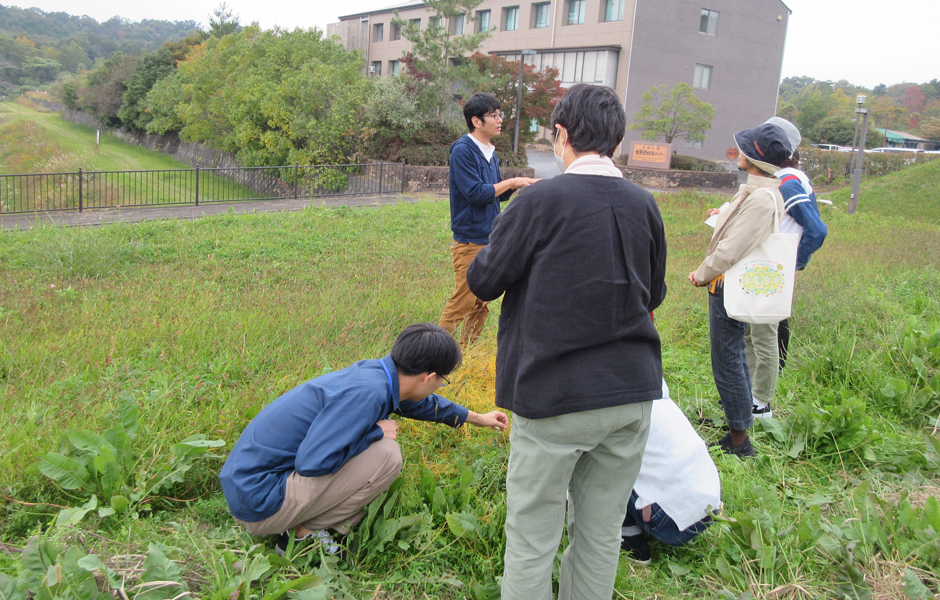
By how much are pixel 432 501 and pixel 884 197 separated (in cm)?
2454

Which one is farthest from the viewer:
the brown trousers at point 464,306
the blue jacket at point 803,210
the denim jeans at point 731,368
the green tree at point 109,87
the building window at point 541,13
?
the green tree at point 109,87

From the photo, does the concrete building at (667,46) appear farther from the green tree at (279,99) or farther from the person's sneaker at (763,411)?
the person's sneaker at (763,411)

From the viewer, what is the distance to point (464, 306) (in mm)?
4680

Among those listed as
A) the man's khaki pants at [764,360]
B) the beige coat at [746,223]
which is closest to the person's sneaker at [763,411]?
the man's khaki pants at [764,360]

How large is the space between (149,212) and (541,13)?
33260mm

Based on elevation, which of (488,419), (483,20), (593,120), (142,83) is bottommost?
(488,419)

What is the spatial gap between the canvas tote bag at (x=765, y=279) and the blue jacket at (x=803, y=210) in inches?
34.0

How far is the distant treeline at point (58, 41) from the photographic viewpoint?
7012cm

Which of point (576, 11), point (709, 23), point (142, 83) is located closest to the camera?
point (709, 23)

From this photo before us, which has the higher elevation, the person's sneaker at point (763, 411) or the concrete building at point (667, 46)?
the concrete building at point (667, 46)

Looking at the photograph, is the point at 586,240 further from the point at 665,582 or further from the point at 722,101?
the point at 722,101

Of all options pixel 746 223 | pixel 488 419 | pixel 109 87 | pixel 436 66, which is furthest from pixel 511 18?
pixel 488 419

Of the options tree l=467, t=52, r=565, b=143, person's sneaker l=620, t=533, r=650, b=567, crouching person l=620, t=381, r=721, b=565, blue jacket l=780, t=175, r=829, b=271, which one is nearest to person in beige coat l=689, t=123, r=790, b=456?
blue jacket l=780, t=175, r=829, b=271

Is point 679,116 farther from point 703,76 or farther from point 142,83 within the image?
point 142,83
